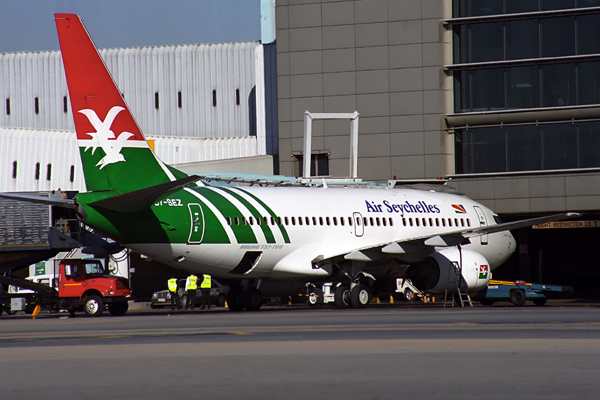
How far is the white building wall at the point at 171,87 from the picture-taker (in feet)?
172

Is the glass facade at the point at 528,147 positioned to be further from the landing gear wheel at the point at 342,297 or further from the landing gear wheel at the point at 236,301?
the landing gear wheel at the point at 236,301

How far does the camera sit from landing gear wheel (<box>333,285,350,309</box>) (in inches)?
1081

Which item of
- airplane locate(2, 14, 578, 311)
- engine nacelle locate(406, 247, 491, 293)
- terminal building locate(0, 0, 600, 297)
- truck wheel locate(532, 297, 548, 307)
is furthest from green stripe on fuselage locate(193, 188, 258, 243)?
terminal building locate(0, 0, 600, 297)

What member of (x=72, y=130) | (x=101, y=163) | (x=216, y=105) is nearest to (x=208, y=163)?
(x=216, y=105)

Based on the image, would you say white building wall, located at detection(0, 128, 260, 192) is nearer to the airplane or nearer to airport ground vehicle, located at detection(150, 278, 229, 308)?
airport ground vehicle, located at detection(150, 278, 229, 308)

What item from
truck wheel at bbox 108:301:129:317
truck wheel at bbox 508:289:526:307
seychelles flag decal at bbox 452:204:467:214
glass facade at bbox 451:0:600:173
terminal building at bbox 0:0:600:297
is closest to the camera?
truck wheel at bbox 108:301:129:317

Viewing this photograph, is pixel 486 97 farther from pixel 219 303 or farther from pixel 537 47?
pixel 219 303

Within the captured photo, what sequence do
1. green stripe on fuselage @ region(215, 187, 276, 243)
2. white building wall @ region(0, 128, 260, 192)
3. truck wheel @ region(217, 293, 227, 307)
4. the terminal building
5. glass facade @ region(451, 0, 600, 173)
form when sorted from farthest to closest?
white building wall @ region(0, 128, 260, 192) → the terminal building → glass facade @ region(451, 0, 600, 173) → truck wheel @ region(217, 293, 227, 307) → green stripe on fuselage @ region(215, 187, 276, 243)

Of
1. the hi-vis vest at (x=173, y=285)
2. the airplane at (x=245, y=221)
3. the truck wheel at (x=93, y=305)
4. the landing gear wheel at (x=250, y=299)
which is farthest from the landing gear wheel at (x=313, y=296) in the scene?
the truck wheel at (x=93, y=305)

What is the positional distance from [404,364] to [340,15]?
36.0m

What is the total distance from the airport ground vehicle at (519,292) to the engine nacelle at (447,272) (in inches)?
107

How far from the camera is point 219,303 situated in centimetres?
3878

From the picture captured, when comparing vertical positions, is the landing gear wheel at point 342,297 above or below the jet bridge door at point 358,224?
below

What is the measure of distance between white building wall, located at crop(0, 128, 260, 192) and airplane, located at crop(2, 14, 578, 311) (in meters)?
21.2
